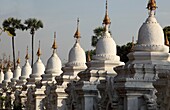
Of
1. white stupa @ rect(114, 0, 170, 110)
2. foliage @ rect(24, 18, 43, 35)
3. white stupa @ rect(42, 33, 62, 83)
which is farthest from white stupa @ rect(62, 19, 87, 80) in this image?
foliage @ rect(24, 18, 43, 35)

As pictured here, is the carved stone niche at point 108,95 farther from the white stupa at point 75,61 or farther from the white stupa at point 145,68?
the white stupa at point 75,61

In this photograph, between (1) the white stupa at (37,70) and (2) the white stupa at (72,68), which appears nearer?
(2) the white stupa at (72,68)

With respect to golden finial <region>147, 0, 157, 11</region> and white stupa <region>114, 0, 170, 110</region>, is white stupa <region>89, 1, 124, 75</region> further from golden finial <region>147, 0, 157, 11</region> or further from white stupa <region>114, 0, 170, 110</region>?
golden finial <region>147, 0, 157, 11</region>

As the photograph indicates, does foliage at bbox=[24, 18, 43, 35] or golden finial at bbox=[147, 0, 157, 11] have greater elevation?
foliage at bbox=[24, 18, 43, 35]

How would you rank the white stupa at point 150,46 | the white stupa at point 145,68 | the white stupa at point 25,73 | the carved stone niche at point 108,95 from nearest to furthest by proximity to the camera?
1. the white stupa at point 145,68
2. the white stupa at point 150,46
3. the carved stone niche at point 108,95
4. the white stupa at point 25,73

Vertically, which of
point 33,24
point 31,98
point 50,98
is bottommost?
point 31,98

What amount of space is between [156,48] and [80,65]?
27.2ft

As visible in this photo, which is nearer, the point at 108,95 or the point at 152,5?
the point at 152,5

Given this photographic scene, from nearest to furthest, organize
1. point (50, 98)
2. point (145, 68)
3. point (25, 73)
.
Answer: point (145, 68) < point (50, 98) < point (25, 73)

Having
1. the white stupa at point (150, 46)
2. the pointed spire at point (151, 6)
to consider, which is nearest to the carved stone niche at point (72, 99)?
the white stupa at point (150, 46)

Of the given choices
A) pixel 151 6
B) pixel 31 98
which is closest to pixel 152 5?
pixel 151 6

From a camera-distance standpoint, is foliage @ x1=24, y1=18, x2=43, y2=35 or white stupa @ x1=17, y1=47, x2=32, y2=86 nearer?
white stupa @ x1=17, y1=47, x2=32, y2=86

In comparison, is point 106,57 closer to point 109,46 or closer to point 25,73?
point 109,46

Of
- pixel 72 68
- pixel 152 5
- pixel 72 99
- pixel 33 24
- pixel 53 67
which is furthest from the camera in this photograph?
pixel 33 24
